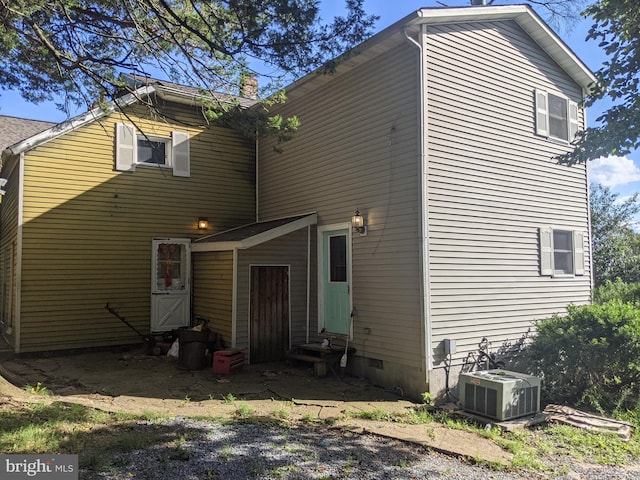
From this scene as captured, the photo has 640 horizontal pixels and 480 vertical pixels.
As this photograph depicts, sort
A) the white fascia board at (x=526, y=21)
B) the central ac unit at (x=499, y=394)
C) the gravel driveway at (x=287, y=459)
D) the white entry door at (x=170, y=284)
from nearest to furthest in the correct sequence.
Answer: the gravel driveway at (x=287, y=459), the central ac unit at (x=499, y=394), the white fascia board at (x=526, y=21), the white entry door at (x=170, y=284)

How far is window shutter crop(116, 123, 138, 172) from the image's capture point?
33.6 feet

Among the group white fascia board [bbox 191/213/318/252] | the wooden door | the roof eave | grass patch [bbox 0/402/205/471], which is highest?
the roof eave

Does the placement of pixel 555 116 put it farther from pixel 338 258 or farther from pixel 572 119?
pixel 338 258

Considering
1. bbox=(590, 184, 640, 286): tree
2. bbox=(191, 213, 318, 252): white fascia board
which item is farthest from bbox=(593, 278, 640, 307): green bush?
bbox=(191, 213, 318, 252): white fascia board

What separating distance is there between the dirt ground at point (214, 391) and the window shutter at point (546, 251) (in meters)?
3.95

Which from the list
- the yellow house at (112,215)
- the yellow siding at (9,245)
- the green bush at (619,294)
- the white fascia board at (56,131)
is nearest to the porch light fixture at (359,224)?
the yellow house at (112,215)

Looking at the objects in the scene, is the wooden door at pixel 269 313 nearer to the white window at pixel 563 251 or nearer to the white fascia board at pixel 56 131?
the white fascia board at pixel 56 131

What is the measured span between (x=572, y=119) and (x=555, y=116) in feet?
1.58

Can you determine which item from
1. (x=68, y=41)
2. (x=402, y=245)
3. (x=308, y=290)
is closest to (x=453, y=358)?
(x=402, y=245)

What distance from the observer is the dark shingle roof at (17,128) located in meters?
15.4

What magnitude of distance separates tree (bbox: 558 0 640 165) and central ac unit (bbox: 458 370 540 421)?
128 inches

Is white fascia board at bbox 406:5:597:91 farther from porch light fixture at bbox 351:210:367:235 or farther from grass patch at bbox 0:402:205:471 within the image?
grass patch at bbox 0:402:205:471

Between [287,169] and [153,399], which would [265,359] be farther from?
[287,169]

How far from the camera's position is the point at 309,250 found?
938cm
